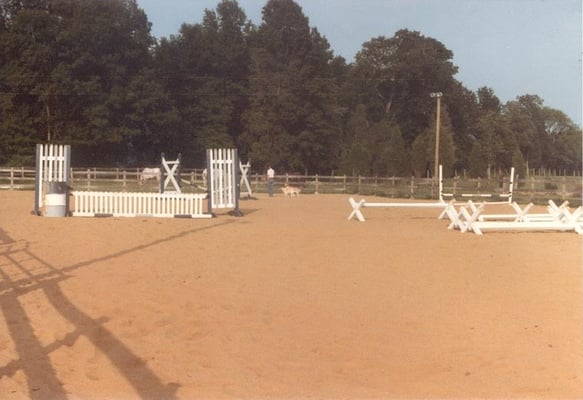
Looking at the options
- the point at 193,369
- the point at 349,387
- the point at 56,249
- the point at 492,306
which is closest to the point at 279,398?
the point at 349,387

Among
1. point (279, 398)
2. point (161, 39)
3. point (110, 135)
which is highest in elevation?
point (161, 39)

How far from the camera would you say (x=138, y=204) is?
69.3 ft

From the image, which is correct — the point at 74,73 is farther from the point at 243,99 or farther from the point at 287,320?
the point at 287,320

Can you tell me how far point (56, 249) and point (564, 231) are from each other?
12.3 m

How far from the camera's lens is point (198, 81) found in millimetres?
76562

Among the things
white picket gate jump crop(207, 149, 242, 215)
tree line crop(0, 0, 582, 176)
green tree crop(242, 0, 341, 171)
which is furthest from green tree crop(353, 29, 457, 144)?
white picket gate jump crop(207, 149, 242, 215)

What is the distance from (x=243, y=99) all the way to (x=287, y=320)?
7187 centimetres

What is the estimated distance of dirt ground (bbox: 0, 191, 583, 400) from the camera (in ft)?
19.6

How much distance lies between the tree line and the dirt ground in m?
47.9

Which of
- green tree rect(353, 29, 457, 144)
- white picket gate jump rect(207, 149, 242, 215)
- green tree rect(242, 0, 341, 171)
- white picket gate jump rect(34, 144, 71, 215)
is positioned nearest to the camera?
white picket gate jump rect(34, 144, 71, 215)

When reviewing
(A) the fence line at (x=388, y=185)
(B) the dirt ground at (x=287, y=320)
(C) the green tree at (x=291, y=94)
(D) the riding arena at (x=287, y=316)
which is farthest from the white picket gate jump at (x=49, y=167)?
(C) the green tree at (x=291, y=94)

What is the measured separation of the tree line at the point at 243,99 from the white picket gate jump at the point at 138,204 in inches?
1603

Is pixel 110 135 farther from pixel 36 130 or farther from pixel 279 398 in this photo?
pixel 279 398

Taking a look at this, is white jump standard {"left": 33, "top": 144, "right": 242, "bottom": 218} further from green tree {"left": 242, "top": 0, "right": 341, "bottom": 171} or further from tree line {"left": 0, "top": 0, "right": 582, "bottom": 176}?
green tree {"left": 242, "top": 0, "right": 341, "bottom": 171}
